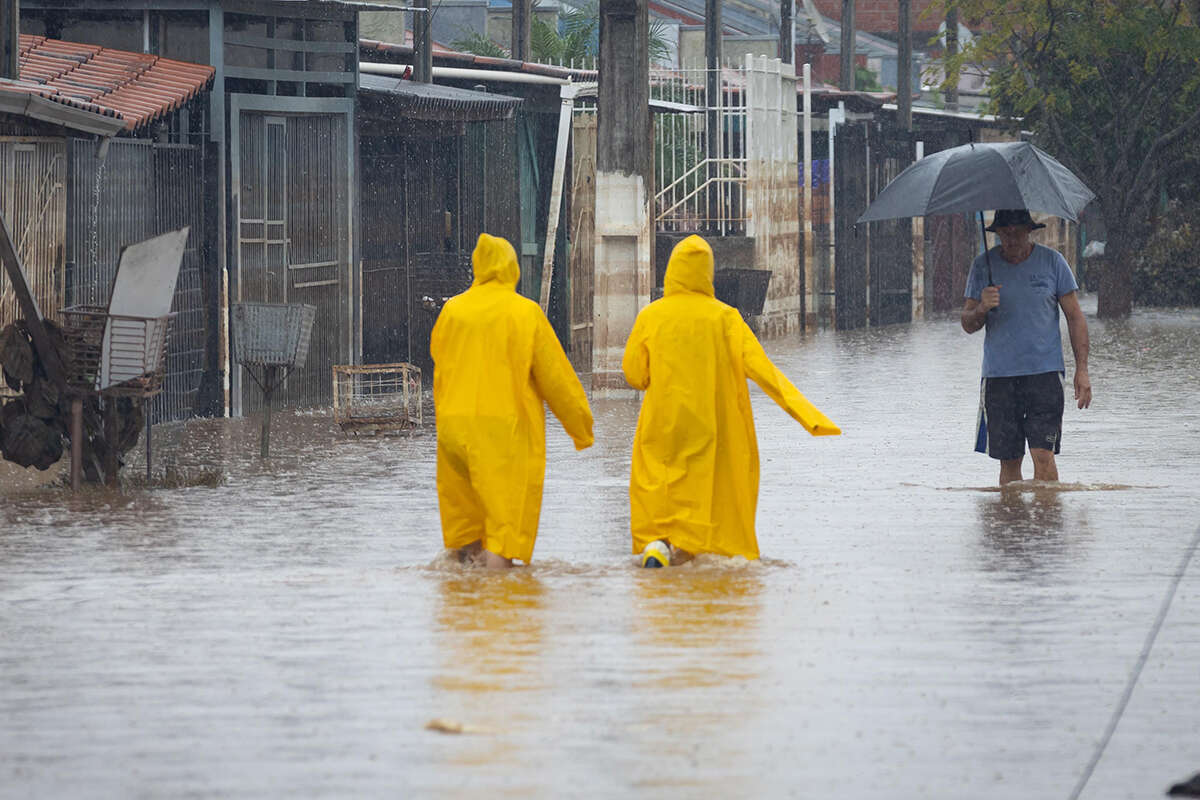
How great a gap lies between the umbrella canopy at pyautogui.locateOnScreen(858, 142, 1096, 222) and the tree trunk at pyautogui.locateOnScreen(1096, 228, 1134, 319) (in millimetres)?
22974

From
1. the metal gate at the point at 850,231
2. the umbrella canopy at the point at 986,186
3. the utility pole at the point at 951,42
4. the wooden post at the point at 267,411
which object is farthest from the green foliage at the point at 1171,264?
the umbrella canopy at the point at 986,186

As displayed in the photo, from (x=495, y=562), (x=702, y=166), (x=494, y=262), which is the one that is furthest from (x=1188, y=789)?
(x=702, y=166)

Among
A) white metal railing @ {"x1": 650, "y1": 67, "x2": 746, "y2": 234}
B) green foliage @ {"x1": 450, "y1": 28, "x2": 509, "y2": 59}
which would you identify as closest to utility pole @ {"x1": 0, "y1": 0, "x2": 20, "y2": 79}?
white metal railing @ {"x1": 650, "y1": 67, "x2": 746, "y2": 234}

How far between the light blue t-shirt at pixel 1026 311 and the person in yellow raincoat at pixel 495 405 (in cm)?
293

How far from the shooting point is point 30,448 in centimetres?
1266

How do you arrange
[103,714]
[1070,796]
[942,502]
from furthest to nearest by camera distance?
[942,502], [103,714], [1070,796]

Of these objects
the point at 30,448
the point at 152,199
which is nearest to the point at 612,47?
the point at 152,199

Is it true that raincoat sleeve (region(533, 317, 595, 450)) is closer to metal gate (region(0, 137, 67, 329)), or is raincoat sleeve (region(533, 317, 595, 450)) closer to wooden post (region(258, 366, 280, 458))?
wooden post (region(258, 366, 280, 458))

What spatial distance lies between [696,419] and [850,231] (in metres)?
25.8

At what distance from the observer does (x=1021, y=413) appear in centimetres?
1236

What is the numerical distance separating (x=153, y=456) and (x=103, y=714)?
8083mm

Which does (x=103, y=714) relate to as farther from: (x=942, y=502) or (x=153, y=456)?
(x=153, y=456)

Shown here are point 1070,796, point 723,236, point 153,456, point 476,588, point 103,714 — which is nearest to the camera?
point 1070,796

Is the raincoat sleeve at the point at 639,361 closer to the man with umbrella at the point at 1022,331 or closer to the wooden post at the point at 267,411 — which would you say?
the man with umbrella at the point at 1022,331
